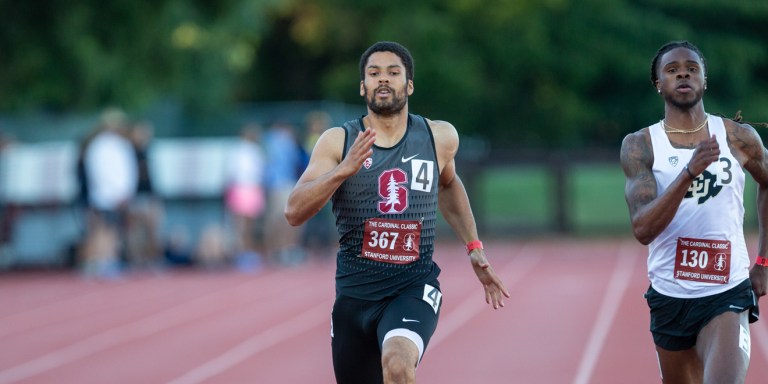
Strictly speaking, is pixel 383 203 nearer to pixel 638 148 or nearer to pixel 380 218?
pixel 380 218

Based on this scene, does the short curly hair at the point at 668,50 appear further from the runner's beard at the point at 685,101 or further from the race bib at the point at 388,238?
the race bib at the point at 388,238

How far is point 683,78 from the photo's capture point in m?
5.42

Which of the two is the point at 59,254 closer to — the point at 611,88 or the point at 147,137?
the point at 147,137

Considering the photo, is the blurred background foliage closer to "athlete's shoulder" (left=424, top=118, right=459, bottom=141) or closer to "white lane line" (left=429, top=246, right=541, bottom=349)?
"white lane line" (left=429, top=246, right=541, bottom=349)

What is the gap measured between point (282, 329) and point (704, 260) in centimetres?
635

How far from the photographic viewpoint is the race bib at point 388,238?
558 cm

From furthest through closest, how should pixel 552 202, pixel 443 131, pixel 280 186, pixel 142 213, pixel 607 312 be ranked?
pixel 552 202, pixel 280 186, pixel 142 213, pixel 607 312, pixel 443 131

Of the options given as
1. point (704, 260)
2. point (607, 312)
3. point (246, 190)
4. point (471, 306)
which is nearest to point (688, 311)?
point (704, 260)

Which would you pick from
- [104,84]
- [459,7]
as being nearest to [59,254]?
[104,84]

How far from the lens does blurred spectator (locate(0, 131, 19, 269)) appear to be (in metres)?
17.9

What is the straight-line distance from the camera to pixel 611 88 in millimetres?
34969

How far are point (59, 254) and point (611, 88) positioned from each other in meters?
20.2

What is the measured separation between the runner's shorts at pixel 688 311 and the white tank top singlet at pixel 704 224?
0.03 metres

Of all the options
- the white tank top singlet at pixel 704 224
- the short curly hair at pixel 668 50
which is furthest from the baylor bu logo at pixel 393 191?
the short curly hair at pixel 668 50
